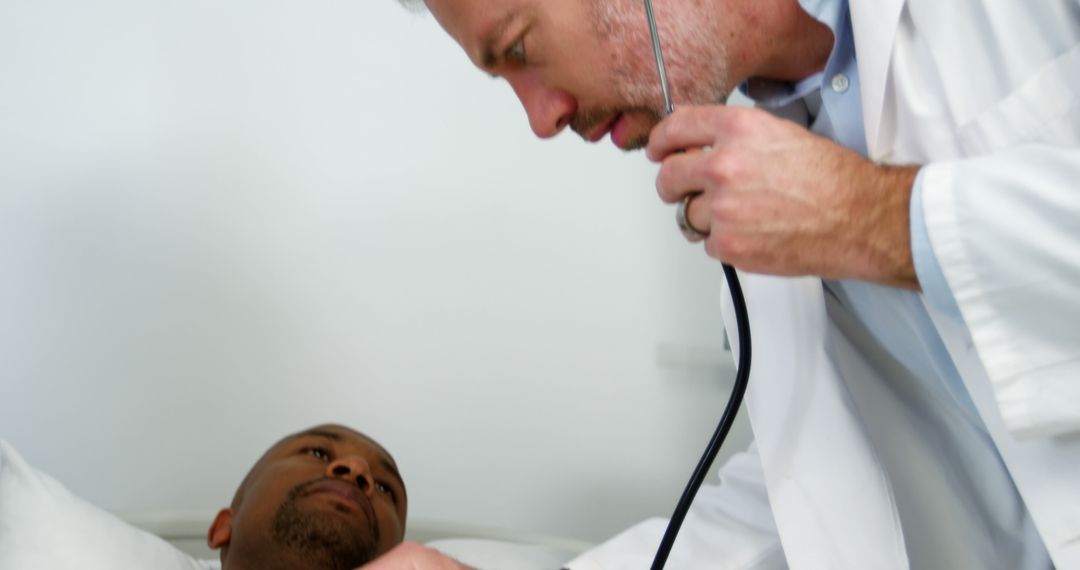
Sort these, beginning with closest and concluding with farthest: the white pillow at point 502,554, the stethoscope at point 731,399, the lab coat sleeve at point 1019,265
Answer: the lab coat sleeve at point 1019,265
the stethoscope at point 731,399
the white pillow at point 502,554

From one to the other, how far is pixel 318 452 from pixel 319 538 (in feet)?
0.53

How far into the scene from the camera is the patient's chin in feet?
3.92

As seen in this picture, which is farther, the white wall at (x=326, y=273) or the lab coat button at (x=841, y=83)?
the white wall at (x=326, y=273)

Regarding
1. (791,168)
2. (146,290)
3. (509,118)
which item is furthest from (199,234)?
(791,168)

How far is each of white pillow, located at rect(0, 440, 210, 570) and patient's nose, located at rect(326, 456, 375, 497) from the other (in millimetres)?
211

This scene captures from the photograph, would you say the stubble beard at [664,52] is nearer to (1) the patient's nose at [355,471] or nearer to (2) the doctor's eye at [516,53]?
(2) the doctor's eye at [516,53]

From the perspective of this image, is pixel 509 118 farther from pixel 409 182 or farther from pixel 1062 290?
pixel 1062 290

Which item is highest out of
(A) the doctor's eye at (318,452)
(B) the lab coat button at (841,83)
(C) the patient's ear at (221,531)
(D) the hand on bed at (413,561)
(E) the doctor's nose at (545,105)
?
(E) the doctor's nose at (545,105)

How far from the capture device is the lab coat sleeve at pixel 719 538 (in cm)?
102

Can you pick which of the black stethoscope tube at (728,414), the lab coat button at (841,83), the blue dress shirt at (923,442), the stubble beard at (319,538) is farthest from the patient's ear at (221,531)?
the lab coat button at (841,83)

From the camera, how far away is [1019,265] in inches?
26.3

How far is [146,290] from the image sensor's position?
1487 mm

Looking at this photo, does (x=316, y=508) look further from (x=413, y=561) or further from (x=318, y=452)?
(x=413, y=561)

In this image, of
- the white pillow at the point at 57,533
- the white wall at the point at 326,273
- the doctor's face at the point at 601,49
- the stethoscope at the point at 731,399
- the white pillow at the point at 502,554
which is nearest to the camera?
the stethoscope at the point at 731,399
